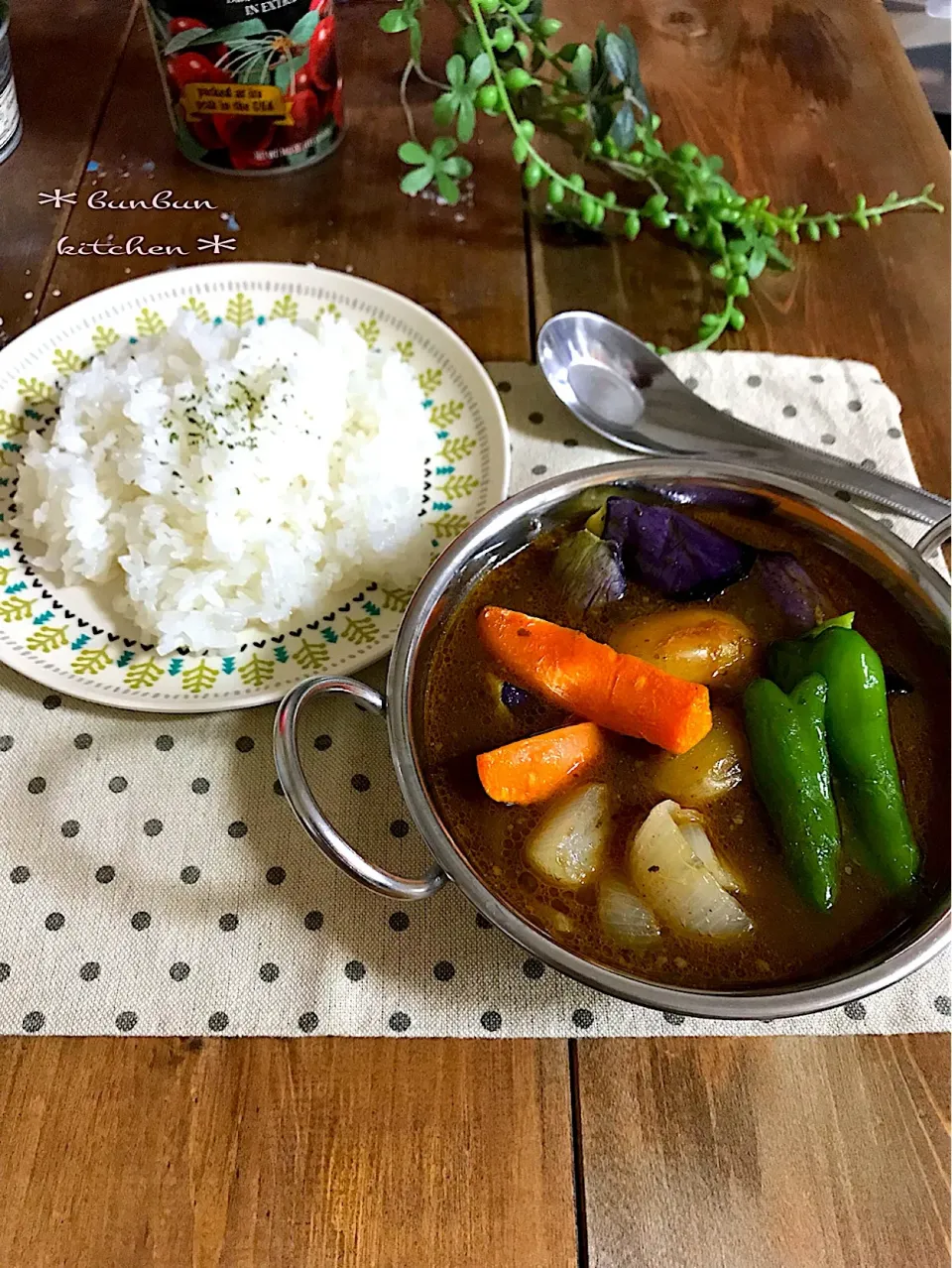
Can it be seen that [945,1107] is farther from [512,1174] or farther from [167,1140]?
[167,1140]

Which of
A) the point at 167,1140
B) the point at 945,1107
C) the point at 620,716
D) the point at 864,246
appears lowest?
the point at 167,1140

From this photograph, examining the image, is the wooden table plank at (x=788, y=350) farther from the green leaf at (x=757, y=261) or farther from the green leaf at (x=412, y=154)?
the green leaf at (x=412, y=154)

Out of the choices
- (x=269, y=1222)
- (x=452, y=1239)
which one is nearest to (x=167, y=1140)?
(x=269, y=1222)

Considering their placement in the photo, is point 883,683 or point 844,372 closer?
point 883,683

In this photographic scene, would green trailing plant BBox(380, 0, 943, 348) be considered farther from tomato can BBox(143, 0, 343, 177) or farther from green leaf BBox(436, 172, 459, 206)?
tomato can BBox(143, 0, 343, 177)

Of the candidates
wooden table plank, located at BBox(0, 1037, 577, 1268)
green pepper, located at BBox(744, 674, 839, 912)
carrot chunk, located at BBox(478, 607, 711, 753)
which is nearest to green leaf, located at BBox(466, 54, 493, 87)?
carrot chunk, located at BBox(478, 607, 711, 753)

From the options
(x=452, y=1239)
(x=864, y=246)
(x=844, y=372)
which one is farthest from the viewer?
(x=864, y=246)

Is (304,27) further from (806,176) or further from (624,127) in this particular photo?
(806,176)

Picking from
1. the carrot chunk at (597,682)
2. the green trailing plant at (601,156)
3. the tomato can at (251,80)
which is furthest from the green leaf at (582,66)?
the carrot chunk at (597,682)
